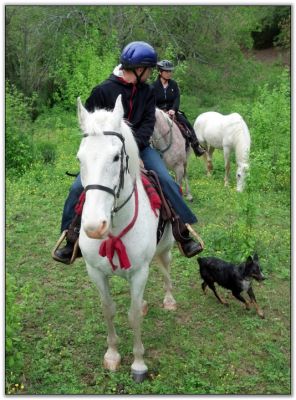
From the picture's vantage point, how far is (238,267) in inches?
207

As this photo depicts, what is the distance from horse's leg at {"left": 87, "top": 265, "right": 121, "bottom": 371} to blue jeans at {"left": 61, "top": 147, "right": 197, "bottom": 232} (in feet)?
2.05

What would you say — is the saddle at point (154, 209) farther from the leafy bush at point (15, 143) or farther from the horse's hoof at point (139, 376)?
the leafy bush at point (15, 143)

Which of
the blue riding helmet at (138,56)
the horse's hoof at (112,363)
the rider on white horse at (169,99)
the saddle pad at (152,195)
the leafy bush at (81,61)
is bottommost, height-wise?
the horse's hoof at (112,363)

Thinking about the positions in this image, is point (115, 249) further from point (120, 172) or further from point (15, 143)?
point (15, 143)

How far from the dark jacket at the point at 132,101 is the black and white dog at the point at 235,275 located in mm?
1901

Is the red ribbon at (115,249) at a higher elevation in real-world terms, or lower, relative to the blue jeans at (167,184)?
lower

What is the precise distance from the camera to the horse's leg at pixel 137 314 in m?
3.91

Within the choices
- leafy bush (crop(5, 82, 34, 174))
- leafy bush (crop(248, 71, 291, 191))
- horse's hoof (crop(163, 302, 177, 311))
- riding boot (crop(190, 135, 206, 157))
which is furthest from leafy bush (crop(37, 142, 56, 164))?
horse's hoof (crop(163, 302, 177, 311))

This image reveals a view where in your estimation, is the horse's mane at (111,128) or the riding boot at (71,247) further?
the riding boot at (71,247)

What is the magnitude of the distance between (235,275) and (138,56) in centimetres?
277

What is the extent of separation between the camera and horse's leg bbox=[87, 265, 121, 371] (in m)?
3.95

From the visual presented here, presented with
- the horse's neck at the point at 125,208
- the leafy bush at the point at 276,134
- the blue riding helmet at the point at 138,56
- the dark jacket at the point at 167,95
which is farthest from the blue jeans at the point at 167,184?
the leafy bush at the point at 276,134

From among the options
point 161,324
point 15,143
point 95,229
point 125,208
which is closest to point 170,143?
→ point 161,324

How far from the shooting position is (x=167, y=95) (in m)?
8.84
